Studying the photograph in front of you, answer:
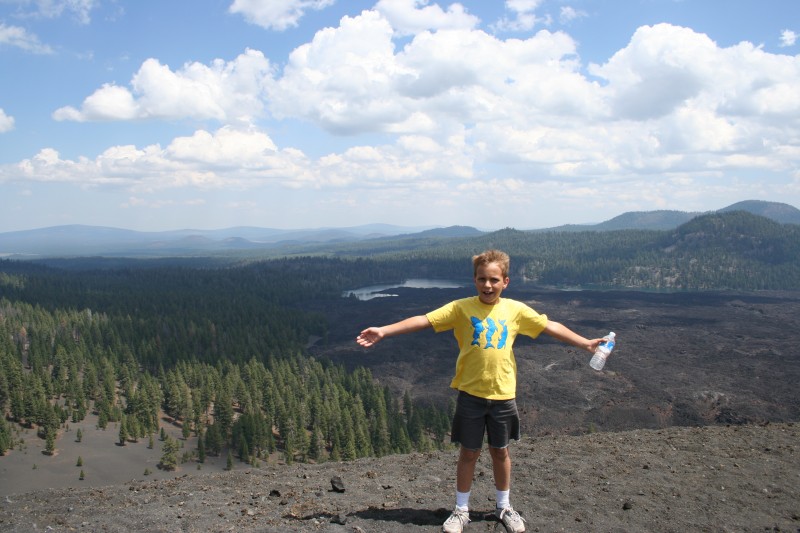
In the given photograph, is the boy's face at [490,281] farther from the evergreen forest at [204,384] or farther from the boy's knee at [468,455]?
the evergreen forest at [204,384]

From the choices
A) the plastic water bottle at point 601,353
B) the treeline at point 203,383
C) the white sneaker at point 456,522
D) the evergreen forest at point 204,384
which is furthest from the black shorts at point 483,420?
the treeline at point 203,383

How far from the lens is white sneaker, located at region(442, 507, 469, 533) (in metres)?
9.25

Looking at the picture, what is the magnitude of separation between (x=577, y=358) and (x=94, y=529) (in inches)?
3519

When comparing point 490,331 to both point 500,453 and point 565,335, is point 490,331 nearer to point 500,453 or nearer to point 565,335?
point 565,335

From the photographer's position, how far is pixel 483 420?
362 inches

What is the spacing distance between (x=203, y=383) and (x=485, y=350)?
76.3 meters

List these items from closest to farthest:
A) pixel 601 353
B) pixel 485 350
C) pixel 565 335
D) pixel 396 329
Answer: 1. pixel 396 329
2. pixel 485 350
3. pixel 601 353
4. pixel 565 335

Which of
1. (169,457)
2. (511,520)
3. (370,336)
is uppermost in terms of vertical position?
(370,336)

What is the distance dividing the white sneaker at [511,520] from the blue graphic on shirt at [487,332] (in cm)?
314

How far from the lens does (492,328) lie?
9.01m

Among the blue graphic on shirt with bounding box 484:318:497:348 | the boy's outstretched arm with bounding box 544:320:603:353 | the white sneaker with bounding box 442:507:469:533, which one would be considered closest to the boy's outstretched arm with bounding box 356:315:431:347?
the blue graphic on shirt with bounding box 484:318:497:348

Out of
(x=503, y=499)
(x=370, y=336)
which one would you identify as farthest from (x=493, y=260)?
(x=503, y=499)

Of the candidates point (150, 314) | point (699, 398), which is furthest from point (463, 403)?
point (150, 314)

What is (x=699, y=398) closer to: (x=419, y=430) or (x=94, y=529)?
(x=419, y=430)
